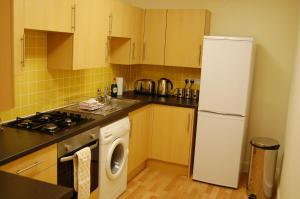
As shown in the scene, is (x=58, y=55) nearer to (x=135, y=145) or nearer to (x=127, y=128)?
(x=127, y=128)

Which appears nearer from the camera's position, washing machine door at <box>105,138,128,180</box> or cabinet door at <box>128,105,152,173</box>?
washing machine door at <box>105,138,128,180</box>

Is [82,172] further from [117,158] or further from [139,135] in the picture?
[139,135]

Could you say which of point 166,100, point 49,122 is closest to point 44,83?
point 49,122

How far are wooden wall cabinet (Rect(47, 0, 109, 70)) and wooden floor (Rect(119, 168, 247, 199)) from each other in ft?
4.69

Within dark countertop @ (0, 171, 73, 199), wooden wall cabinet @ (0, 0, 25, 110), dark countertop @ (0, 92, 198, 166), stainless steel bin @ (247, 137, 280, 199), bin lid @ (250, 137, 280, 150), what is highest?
wooden wall cabinet @ (0, 0, 25, 110)

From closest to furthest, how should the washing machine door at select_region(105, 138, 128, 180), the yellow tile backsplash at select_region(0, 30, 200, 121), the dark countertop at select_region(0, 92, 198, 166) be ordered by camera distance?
the dark countertop at select_region(0, 92, 198, 166)
the yellow tile backsplash at select_region(0, 30, 200, 121)
the washing machine door at select_region(105, 138, 128, 180)

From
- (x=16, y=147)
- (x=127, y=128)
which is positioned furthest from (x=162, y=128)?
(x=16, y=147)

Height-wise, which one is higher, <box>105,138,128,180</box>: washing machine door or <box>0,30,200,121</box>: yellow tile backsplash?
<box>0,30,200,121</box>: yellow tile backsplash

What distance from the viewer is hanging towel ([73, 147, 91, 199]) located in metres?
2.42

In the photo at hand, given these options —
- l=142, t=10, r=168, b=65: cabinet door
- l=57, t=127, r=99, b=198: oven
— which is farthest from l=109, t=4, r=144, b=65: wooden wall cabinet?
l=57, t=127, r=99, b=198: oven

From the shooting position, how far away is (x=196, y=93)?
4.14 meters

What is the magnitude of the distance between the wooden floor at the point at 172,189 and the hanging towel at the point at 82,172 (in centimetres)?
88

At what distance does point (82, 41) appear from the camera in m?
2.87

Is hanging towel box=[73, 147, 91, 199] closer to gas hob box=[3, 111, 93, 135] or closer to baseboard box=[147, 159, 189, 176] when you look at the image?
gas hob box=[3, 111, 93, 135]
